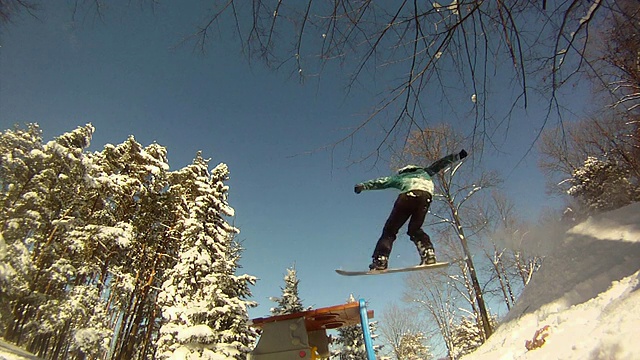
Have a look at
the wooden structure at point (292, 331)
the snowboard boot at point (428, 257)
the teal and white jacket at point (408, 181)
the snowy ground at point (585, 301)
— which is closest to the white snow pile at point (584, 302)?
the snowy ground at point (585, 301)

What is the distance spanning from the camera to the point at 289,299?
811 inches

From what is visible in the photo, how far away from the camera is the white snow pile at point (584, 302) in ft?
11.3

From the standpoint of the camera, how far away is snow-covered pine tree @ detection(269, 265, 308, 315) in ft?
66.0

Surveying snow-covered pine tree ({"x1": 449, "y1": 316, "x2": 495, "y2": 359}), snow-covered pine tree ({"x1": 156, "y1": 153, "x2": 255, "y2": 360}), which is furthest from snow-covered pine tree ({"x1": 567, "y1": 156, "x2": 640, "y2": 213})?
snow-covered pine tree ({"x1": 156, "y1": 153, "x2": 255, "y2": 360})

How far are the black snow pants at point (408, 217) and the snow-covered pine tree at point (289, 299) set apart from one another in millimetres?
16652

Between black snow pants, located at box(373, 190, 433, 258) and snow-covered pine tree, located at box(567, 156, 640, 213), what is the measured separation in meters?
17.2

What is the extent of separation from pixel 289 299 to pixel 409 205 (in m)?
Answer: 18.1

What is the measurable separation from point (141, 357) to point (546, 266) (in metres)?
18.0

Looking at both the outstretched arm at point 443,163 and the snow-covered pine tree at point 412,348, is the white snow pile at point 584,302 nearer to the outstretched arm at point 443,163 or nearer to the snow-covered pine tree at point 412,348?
the outstretched arm at point 443,163

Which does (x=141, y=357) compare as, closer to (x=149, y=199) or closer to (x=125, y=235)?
(x=125, y=235)

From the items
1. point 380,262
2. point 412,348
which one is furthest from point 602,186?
point 412,348

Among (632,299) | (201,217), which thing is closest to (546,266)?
(632,299)

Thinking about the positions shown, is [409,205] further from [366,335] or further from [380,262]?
[366,335]

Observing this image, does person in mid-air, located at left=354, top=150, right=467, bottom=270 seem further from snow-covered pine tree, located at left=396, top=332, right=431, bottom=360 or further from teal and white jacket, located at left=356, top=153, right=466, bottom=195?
snow-covered pine tree, located at left=396, top=332, right=431, bottom=360
